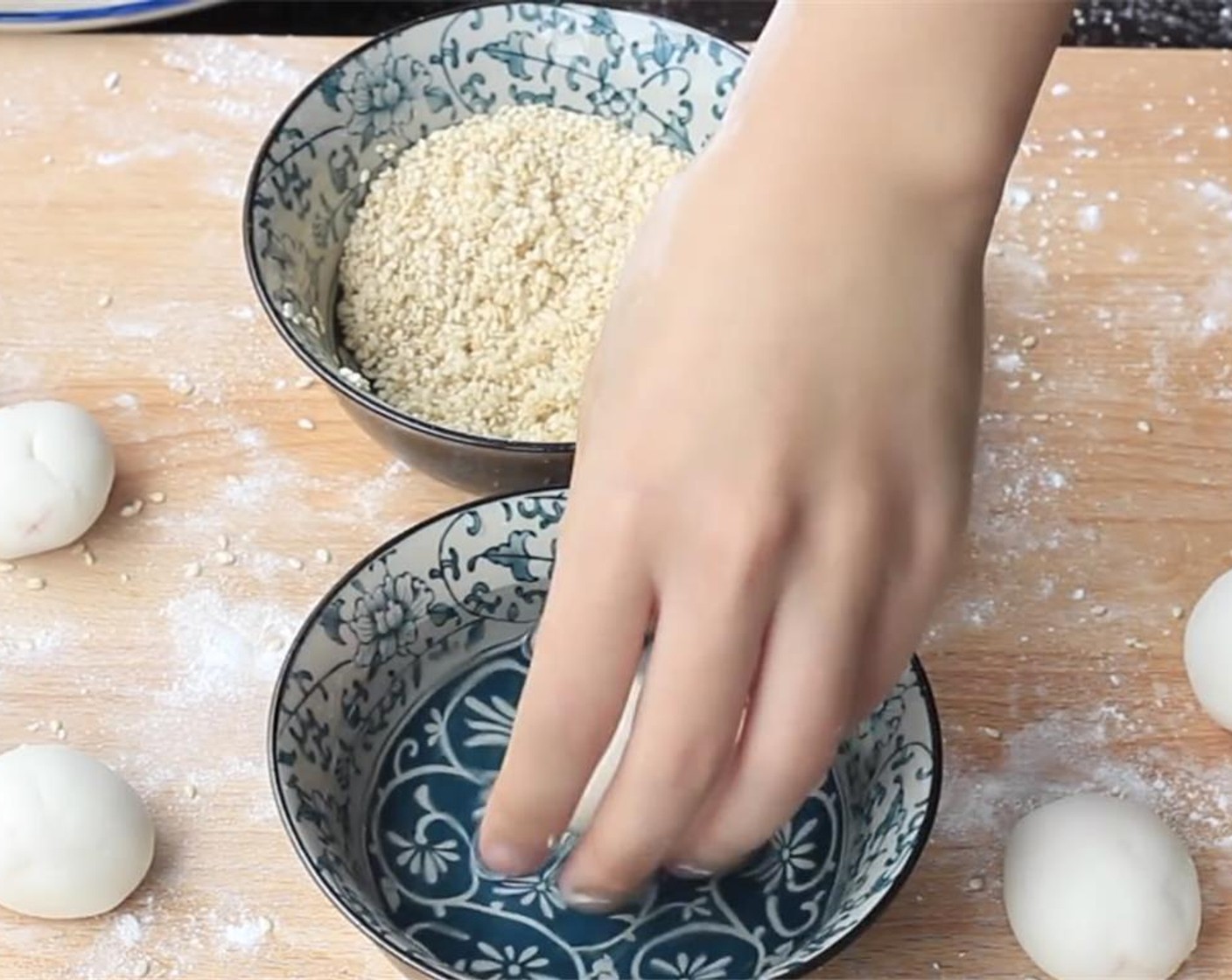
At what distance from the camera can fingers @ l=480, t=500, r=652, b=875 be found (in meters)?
0.54

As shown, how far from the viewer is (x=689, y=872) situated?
73cm

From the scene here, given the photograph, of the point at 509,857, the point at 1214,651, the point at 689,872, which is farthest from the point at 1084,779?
the point at 509,857

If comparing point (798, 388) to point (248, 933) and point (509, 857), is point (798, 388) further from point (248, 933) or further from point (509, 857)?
point (248, 933)

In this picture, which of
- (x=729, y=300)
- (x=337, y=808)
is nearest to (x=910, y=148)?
(x=729, y=300)

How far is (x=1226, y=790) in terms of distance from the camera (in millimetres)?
838

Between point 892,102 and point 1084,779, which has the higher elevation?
point 892,102

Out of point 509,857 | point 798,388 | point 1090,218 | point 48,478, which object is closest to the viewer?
point 798,388

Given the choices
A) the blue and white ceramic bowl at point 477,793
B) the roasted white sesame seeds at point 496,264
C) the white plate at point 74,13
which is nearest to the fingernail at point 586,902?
the blue and white ceramic bowl at point 477,793

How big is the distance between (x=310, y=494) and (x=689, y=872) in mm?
326

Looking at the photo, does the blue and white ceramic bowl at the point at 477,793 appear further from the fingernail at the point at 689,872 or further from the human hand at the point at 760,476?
the human hand at the point at 760,476

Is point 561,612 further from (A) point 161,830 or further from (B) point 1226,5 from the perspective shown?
(B) point 1226,5

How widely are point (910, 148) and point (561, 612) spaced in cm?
→ 19

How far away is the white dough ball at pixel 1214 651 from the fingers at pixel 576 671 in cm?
38

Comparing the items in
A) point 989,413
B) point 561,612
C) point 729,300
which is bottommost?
point 989,413
